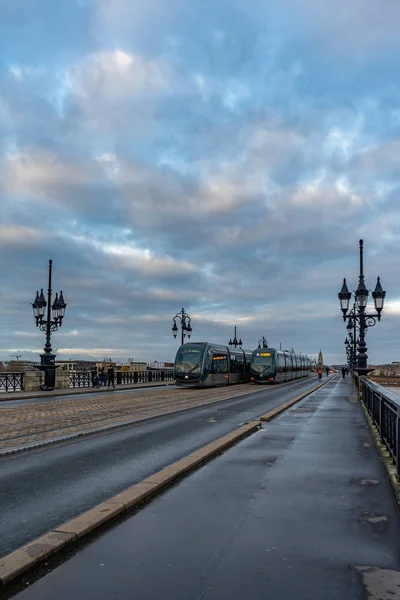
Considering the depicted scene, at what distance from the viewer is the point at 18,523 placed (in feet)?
16.8

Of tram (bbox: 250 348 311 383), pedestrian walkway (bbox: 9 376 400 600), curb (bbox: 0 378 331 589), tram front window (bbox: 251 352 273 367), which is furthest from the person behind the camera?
tram front window (bbox: 251 352 273 367)

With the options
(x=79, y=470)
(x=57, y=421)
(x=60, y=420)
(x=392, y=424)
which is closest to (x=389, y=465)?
(x=392, y=424)

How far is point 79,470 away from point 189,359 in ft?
89.5

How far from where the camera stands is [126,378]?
43000mm

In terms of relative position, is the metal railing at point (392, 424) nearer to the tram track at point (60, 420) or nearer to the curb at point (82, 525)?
the curb at point (82, 525)

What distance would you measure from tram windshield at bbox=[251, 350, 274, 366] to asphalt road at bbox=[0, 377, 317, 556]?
3046 centimetres

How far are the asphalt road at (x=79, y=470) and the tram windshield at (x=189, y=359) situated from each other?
21002mm

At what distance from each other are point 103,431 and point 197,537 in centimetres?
768

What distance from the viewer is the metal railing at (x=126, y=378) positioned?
3667 centimetres

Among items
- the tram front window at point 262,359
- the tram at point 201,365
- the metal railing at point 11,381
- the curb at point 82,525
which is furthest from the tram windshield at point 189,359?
the curb at point 82,525

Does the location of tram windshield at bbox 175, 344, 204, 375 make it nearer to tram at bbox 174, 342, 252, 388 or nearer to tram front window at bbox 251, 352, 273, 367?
tram at bbox 174, 342, 252, 388

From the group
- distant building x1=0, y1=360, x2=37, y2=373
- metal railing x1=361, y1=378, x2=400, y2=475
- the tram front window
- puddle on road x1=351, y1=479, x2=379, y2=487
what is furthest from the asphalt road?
the tram front window

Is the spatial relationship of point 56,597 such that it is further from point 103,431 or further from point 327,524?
point 103,431

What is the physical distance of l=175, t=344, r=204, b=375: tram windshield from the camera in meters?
34.4
